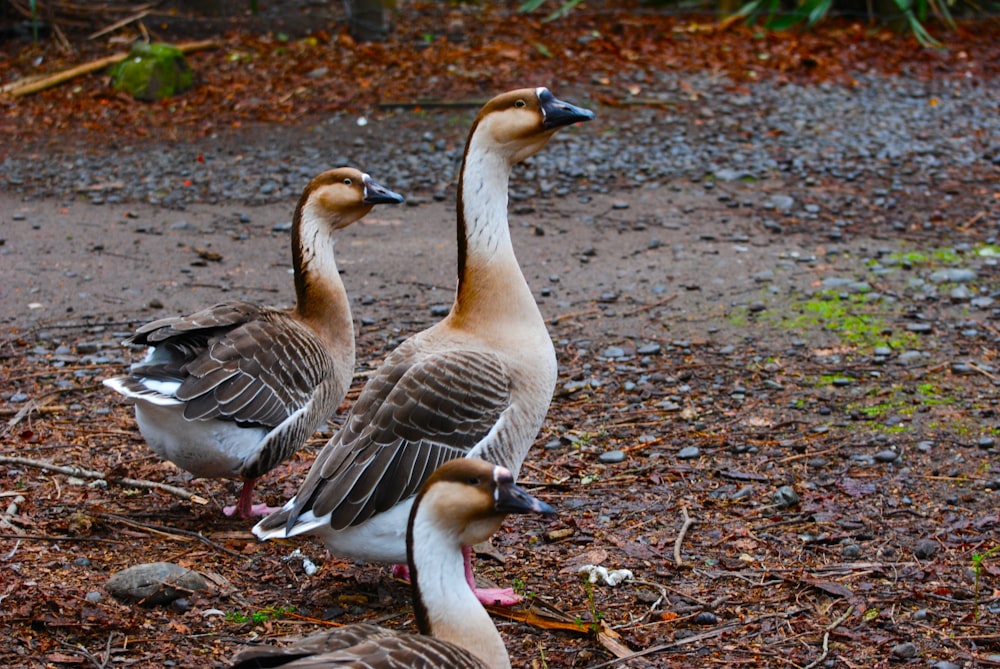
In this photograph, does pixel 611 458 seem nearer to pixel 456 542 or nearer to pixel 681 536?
pixel 681 536

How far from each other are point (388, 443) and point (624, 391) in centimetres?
239

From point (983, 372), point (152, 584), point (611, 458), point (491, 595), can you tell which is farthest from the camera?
point (983, 372)

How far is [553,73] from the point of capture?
11383 millimetres

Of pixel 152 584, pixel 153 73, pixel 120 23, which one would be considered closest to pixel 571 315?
pixel 152 584

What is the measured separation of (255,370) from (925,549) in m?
2.87

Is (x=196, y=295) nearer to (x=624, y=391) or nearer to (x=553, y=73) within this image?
(x=624, y=391)

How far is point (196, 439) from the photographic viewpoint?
455 centimetres

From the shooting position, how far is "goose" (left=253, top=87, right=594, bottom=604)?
395cm

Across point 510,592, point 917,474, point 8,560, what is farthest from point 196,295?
point 917,474

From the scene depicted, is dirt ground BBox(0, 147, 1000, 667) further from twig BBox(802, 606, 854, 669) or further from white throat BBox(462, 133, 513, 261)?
white throat BBox(462, 133, 513, 261)

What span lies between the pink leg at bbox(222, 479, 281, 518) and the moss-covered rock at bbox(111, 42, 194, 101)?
7364 mm

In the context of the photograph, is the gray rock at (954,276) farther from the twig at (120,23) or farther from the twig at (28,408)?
the twig at (120,23)

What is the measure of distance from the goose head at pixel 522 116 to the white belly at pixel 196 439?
1.58 m

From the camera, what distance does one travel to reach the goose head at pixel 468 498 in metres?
3.18
